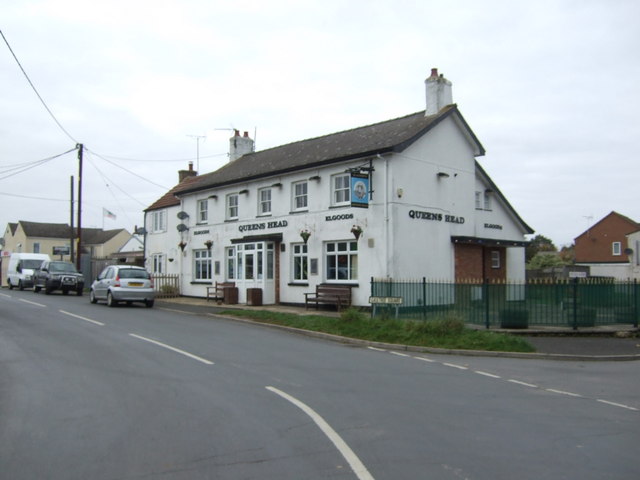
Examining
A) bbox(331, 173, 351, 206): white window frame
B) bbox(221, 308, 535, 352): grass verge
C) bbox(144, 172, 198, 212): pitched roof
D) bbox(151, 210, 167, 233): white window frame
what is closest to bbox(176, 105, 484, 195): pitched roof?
bbox(331, 173, 351, 206): white window frame

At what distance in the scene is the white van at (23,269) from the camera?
37.8 meters

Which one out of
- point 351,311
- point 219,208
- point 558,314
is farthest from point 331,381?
point 219,208

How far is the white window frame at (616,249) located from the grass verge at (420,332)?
52066 millimetres

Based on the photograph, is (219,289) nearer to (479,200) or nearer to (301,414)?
(479,200)

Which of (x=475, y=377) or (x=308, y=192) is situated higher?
(x=308, y=192)

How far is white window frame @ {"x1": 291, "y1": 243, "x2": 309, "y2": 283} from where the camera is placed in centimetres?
2420

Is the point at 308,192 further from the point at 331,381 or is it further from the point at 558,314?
the point at 331,381

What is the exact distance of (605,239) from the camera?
61906mm

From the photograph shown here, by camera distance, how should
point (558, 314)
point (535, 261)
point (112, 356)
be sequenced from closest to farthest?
1. point (112, 356)
2. point (558, 314)
3. point (535, 261)

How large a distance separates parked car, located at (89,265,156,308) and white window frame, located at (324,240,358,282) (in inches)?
289

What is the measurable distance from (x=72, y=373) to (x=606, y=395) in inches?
329

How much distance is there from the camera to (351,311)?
1698cm

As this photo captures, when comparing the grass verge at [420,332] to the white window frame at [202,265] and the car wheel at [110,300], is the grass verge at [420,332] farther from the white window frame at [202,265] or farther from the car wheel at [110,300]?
the white window frame at [202,265]

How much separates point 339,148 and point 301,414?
17.9 meters
